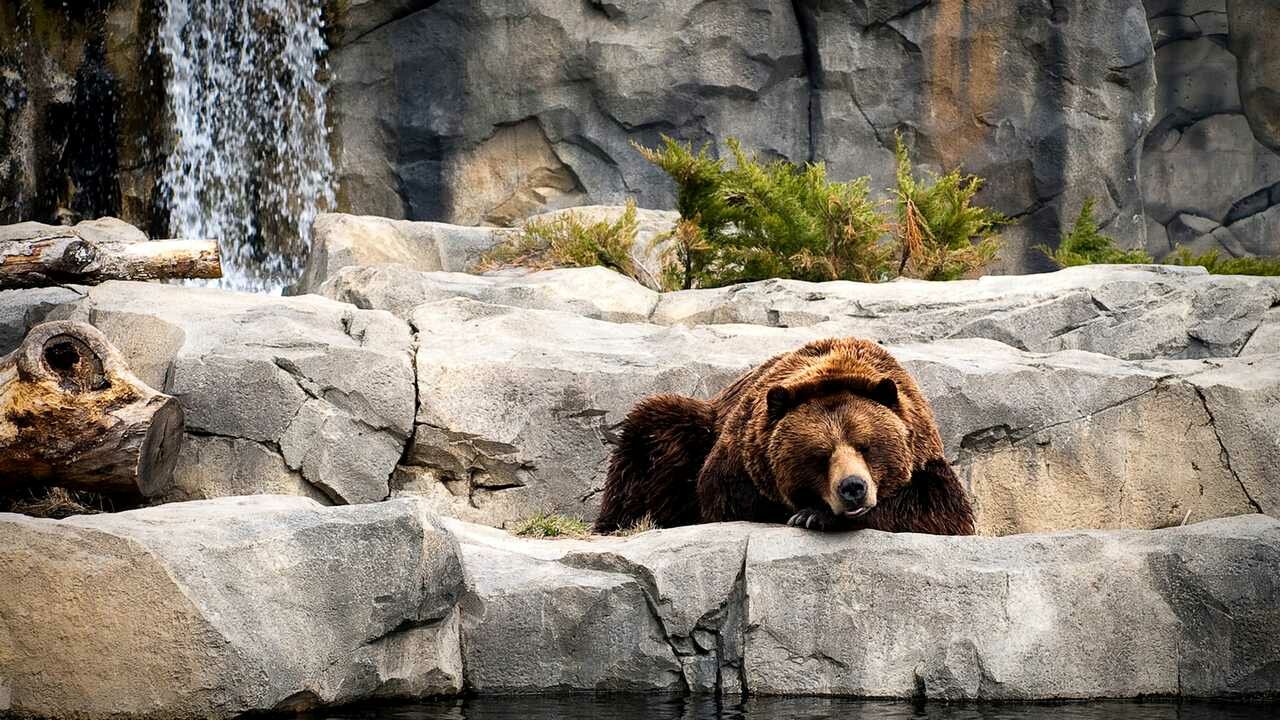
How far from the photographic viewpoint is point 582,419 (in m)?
8.79

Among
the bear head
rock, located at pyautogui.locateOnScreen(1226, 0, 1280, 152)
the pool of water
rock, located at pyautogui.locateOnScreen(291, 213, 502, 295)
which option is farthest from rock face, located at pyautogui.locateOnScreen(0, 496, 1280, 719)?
rock, located at pyautogui.locateOnScreen(1226, 0, 1280, 152)

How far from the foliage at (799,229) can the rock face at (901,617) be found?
23.0 feet

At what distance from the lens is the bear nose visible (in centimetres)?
595

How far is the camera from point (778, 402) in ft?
21.7

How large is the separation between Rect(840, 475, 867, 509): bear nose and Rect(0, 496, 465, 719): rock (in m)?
1.72

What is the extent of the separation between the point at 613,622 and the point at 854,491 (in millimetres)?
1110

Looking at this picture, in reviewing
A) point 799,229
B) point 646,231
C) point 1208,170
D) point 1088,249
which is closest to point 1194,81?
point 1208,170

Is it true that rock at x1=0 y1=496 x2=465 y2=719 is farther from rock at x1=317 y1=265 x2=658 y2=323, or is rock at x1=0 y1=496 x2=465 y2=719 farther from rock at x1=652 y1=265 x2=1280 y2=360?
rock at x1=652 y1=265 x2=1280 y2=360

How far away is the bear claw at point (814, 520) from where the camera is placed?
6191 mm

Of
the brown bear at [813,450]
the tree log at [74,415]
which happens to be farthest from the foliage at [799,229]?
the tree log at [74,415]

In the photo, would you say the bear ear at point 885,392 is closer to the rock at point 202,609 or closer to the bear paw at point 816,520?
the bear paw at point 816,520

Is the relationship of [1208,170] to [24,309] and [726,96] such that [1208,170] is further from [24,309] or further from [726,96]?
[24,309]

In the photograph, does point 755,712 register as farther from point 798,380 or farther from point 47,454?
point 47,454

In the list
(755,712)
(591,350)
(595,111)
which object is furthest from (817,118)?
(755,712)
